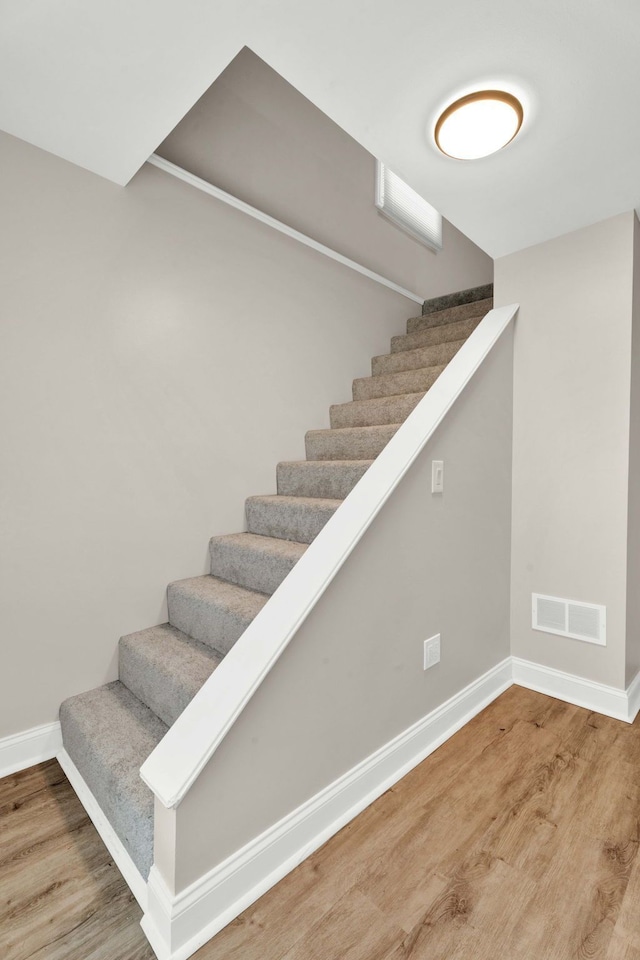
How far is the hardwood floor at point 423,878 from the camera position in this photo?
1.05 m

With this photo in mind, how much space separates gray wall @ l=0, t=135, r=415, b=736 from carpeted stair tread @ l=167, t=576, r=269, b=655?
0.34 feet

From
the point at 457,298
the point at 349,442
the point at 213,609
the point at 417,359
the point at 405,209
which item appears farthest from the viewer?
the point at 405,209

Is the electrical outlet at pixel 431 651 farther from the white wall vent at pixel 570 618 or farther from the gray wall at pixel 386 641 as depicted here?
the white wall vent at pixel 570 618

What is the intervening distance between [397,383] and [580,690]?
1.78 metres

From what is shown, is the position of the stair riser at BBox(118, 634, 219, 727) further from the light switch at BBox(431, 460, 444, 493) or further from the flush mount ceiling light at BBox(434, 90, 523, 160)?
the flush mount ceiling light at BBox(434, 90, 523, 160)

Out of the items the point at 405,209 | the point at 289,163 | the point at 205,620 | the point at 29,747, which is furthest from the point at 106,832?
the point at 405,209

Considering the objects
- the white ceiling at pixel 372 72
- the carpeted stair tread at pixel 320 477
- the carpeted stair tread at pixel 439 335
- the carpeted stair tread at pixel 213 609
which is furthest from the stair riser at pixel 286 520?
the carpeted stair tread at pixel 439 335

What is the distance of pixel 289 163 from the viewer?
2771 millimetres

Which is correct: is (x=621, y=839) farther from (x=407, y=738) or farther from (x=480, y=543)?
(x=480, y=543)

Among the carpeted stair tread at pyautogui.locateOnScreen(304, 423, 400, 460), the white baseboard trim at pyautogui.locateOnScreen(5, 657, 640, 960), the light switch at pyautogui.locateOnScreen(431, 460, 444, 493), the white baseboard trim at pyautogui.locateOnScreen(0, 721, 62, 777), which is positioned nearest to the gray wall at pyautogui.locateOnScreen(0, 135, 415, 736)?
the white baseboard trim at pyautogui.locateOnScreen(0, 721, 62, 777)

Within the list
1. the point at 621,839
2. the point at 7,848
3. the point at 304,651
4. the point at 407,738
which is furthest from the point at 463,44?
the point at 7,848

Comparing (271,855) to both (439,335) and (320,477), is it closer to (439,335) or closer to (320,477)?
(320,477)

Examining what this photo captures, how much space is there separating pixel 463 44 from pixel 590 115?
0.52 m

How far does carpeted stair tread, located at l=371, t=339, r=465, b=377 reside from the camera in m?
2.80
